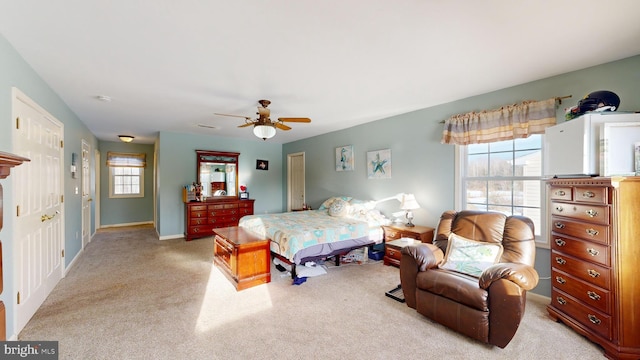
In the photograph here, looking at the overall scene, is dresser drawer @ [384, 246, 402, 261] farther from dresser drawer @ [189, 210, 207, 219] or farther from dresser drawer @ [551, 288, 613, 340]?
dresser drawer @ [189, 210, 207, 219]

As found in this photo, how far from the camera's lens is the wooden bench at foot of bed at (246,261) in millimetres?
3170

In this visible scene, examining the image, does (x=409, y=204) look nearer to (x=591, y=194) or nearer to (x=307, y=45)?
(x=591, y=194)

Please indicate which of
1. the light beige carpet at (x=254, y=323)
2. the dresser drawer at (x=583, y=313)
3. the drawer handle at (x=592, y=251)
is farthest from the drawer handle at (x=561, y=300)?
the drawer handle at (x=592, y=251)

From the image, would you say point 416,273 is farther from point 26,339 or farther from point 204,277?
point 26,339

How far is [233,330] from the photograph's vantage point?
2.32 m

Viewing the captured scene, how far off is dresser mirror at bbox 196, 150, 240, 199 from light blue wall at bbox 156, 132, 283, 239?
0.15 m

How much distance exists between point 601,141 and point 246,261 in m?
3.60

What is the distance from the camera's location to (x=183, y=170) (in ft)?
19.8

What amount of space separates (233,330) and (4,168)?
194 centimetres

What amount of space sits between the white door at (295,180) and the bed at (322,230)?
2.07m

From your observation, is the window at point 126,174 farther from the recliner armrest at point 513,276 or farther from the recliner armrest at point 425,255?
the recliner armrest at point 513,276

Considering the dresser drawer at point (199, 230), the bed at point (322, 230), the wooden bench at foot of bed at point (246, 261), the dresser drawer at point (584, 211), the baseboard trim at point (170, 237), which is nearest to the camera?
the dresser drawer at point (584, 211)

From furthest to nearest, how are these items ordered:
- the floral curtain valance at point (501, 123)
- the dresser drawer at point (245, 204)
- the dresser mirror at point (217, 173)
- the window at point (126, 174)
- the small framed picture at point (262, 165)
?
the window at point (126, 174) < the small framed picture at point (262, 165) < the dresser drawer at point (245, 204) < the dresser mirror at point (217, 173) < the floral curtain valance at point (501, 123)

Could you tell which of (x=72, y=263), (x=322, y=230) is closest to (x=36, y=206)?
(x=72, y=263)
